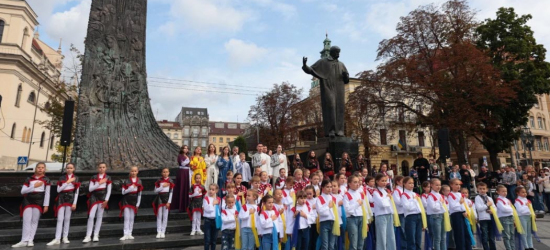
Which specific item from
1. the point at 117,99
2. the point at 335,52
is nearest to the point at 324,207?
the point at 335,52

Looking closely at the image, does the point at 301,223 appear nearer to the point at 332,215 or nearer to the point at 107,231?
the point at 332,215

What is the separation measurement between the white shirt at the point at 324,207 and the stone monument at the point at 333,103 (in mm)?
3772

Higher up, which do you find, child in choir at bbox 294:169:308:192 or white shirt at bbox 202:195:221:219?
child in choir at bbox 294:169:308:192

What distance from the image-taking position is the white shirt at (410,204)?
5.39 m

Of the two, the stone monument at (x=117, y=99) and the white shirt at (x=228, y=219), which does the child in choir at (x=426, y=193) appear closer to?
the white shirt at (x=228, y=219)

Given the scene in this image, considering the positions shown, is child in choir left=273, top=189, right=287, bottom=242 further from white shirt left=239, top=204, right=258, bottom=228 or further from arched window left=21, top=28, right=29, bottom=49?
arched window left=21, top=28, right=29, bottom=49

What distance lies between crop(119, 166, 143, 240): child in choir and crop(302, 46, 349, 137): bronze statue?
5393 mm

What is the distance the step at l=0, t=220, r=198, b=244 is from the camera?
586 centimetres

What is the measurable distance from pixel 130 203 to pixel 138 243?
0.97 meters

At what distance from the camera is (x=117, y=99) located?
1091 centimetres

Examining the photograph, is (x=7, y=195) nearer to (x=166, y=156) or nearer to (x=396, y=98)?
(x=166, y=156)

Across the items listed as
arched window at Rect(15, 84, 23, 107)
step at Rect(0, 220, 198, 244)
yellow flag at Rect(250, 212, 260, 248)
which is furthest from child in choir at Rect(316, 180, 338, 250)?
arched window at Rect(15, 84, 23, 107)

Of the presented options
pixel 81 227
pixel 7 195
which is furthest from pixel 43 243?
pixel 7 195

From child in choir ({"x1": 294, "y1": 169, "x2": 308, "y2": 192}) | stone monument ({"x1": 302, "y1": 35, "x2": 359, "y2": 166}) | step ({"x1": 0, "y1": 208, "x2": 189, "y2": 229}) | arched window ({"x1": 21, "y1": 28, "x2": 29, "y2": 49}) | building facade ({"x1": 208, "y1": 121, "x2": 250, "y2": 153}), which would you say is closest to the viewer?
step ({"x1": 0, "y1": 208, "x2": 189, "y2": 229})
